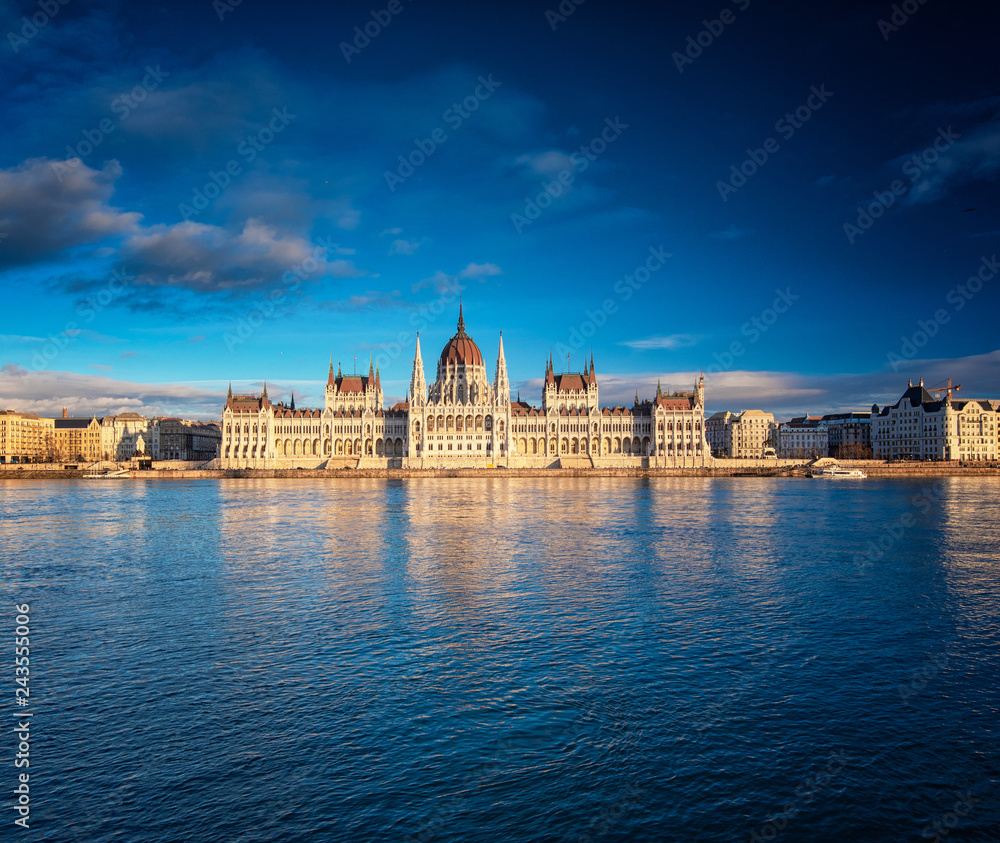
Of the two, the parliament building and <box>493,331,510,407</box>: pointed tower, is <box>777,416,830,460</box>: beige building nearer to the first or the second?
the parliament building

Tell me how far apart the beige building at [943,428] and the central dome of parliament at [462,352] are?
8593 cm

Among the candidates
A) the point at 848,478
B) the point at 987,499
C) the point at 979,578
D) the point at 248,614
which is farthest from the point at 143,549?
the point at 848,478

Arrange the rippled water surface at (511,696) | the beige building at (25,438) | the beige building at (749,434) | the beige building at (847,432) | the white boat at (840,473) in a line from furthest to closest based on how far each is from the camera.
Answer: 1. the beige building at (749,434)
2. the beige building at (847,432)
3. the beige building at (25,438)
4. the white boat at (840,473)
5. the rippled water surface at (511,696)

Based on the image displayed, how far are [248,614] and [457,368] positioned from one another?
122332 millimetres

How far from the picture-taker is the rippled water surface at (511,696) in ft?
34.9

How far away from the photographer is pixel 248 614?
21266 mm

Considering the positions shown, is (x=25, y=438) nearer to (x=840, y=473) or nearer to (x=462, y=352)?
(x=462, y=352)

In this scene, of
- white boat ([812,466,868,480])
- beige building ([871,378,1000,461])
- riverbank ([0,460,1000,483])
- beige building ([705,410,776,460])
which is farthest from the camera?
beige building ([705,410,776,460])

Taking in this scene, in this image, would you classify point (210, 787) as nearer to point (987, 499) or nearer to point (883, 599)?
point (883, 599)

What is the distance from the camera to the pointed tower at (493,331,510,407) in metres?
138

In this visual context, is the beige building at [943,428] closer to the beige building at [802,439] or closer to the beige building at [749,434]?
the beige building at [802,439]

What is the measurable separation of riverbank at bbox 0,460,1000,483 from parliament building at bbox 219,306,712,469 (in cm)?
492

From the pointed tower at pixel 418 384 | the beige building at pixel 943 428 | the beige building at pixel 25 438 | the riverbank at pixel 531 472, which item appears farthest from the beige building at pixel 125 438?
the beige building at pixel 943 428

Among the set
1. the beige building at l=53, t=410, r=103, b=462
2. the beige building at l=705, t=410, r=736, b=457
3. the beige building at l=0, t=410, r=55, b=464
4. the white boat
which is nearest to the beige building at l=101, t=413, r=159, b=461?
the beige building at l=53, t=410, r=103, b=462
